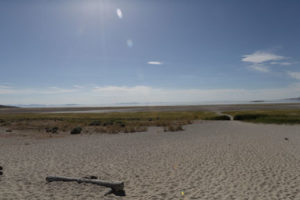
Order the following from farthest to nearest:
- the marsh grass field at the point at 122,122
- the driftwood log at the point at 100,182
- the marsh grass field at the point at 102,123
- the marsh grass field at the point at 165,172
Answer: the marsh grass field at the point at 122,122 → the marsh grass field at the point at 102,123 → the driftwood log at the point at 100,182 → the marsh grass field at the point at 165,172

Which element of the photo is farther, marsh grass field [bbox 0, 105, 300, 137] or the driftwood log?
marsh grass field [bbox 0, 105, 300, 137]

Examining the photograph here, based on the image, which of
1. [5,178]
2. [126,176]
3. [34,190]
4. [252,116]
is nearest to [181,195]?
[126,176]

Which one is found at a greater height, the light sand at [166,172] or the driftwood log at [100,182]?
the driftwood log at [100,182]

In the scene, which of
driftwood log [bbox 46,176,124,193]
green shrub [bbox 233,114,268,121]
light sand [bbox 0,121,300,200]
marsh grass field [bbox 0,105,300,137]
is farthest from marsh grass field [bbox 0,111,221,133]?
driftwood log [bbox 46,176,124,193]

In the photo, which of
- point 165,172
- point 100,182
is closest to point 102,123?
point 165,172

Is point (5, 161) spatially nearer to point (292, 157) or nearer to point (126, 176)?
point (126, 176)

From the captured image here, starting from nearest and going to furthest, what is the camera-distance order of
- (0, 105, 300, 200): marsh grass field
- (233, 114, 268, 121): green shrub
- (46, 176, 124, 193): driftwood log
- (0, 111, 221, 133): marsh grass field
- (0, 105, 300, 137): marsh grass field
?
(0, 105, 300, 200): marsh grass field
(46, 176, 124, 193): driftwood log
(0, 111, 221, 133): marsh grass field
(0, 105, 300, 137): marsh grass field
(233, 114, 268, 121): green shrub

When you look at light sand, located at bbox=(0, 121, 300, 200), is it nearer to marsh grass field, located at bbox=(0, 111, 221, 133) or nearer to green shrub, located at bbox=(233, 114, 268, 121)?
marsh grass field, located at bbox=(0, 111, 221, 133)

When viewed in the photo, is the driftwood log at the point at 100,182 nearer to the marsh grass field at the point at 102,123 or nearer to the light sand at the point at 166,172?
the light sand at the point at 166,172

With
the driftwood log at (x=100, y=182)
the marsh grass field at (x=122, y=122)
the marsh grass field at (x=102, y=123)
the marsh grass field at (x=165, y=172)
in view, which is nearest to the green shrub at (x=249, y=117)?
the marsh grass field at (x=122, y=122)

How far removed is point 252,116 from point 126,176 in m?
34.4

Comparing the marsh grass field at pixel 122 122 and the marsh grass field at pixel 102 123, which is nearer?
the marsh grass field at pixel 102 123

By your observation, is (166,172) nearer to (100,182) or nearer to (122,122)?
(100,182)

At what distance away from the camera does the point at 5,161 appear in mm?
10875
